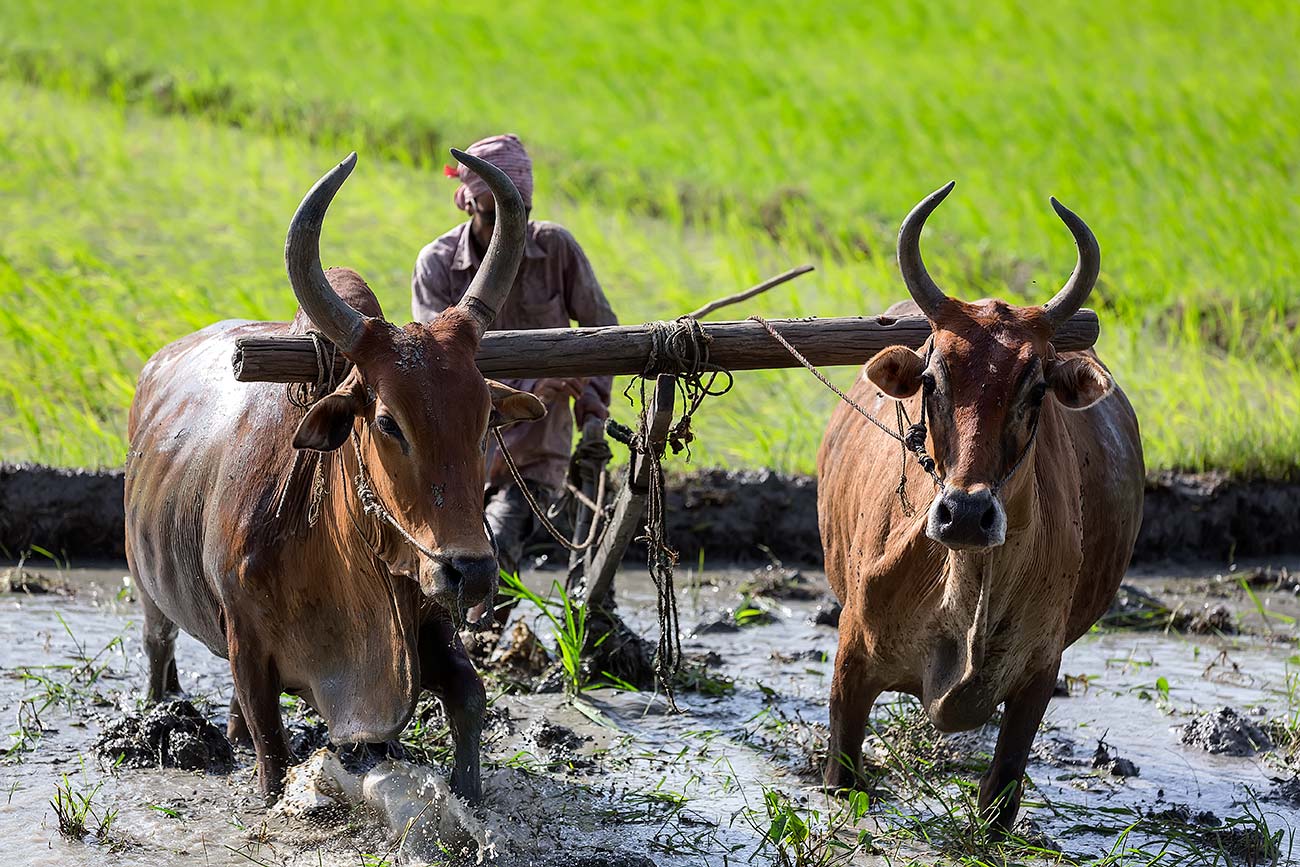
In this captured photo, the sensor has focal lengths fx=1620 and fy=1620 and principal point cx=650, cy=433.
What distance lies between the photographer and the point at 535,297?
17.1 feet

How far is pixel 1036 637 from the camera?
154 inches

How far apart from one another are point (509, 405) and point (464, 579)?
48 cm

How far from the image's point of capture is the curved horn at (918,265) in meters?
3.73

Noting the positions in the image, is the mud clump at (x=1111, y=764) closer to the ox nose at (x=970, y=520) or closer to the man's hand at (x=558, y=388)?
the ox nose at (x=970, y=520)

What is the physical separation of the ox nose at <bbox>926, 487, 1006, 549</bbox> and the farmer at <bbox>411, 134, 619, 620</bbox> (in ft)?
6.19

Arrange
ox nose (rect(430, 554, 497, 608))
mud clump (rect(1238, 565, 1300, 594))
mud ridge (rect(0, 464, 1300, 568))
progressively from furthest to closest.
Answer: mud ridge (rect(0, 464, 1300, 568)) < mud clump (rect(1238, 565, 1300, 594)) < ox nose (rect(430, 554, 497, 608))

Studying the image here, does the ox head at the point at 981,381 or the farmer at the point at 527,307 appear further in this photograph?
the farmer at the point at 527,307

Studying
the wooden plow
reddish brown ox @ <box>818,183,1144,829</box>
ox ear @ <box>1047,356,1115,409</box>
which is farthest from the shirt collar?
ox ear @ <box>1047,356,1115,409</box>

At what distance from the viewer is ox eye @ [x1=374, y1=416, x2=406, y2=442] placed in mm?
3340

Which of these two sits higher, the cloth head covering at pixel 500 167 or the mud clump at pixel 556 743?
the cloth head covering at pixel 500 167

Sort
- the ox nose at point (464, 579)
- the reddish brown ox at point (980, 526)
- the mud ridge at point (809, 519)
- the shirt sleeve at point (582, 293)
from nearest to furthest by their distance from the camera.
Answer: the ox nose at point (464, 579) < the reddish brown ox at point (980, 526) < the shirt sleeve at point (582, 293) < the mud ridge at point (809, 519)

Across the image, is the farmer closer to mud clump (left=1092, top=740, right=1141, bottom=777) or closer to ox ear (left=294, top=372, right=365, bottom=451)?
ox ear (left=294, top=372, right=365, bottom=451)

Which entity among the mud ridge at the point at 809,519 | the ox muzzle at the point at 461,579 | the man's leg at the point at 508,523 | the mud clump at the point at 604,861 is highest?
the ox muzzle at the point at 461,579

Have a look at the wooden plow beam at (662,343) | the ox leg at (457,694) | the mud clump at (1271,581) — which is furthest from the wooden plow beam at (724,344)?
the mud clump at (1271,581)
